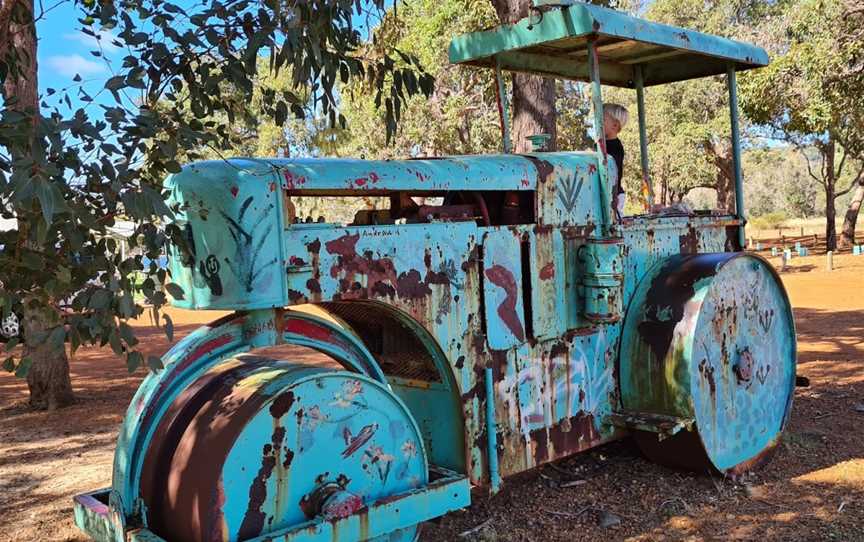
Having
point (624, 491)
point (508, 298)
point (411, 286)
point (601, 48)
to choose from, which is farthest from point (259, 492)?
point (601, 48)

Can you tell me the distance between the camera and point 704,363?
168 inches

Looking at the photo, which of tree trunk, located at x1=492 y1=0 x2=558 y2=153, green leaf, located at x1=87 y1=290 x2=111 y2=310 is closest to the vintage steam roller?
green leaf, located at x1=87 y1=290 x2=111 y2=310

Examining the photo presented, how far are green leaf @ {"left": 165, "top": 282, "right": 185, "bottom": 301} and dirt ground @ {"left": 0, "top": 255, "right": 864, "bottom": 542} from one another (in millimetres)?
1748

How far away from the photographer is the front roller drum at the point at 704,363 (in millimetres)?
4156

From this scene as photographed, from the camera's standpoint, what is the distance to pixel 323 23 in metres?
3.18

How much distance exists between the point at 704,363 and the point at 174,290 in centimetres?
Answer: 285

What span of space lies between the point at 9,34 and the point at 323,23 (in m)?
1.43

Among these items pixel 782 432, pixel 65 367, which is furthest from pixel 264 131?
pixel 782 432

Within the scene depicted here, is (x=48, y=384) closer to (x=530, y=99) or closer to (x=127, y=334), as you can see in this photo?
(x=530, y=99)

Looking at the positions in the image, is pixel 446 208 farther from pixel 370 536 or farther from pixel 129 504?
pixel 129 504

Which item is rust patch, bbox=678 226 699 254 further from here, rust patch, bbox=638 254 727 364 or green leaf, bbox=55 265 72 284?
green leaf, bbox=55 265 72 284

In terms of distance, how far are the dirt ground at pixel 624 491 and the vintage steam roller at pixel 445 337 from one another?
0.81 feet

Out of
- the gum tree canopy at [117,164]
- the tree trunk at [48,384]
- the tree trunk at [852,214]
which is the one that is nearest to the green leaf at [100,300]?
the gum tree canopy at [117,164]

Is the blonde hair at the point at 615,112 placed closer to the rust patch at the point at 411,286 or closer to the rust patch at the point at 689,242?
Answer: the rust patch at the point at 689,242
